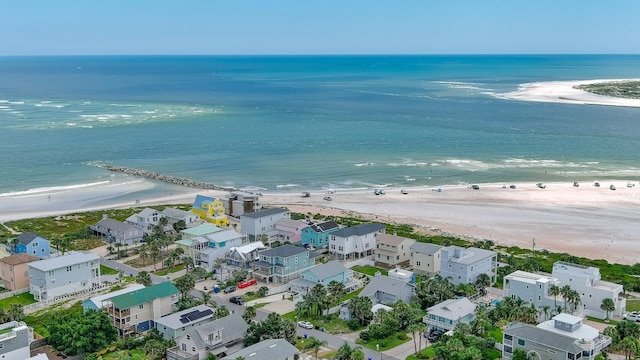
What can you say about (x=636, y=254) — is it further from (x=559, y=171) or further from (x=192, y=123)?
(x=192, y=123)

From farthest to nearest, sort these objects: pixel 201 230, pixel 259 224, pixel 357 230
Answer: pixel 259 224, pixel 201 230, pixel 357 230

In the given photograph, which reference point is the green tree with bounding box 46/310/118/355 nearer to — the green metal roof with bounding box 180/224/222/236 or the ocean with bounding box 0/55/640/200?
the green metal roof with bounding box 180/224/222/236

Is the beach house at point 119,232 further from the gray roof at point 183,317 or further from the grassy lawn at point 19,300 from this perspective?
the gray roof at point 183,317

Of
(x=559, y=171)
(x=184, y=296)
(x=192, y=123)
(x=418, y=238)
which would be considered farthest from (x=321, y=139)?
(x=184, y=296)

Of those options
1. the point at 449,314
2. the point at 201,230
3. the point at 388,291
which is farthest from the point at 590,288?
the point at 201,230

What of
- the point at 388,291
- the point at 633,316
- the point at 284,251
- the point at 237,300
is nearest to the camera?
the point at 633,316

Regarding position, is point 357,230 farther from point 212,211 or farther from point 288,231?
point 212,211
